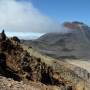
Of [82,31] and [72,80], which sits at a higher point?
[82,31]

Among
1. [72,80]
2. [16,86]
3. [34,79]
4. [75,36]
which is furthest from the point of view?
[75,36]

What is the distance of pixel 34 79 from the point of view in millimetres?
26078

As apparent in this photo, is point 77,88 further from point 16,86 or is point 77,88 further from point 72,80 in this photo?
point 16,86

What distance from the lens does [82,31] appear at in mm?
179250

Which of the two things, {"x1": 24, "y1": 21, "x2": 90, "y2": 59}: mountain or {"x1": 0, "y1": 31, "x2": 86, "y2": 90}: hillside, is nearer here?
{"x1": 0, "y1": 31, "x2": 86, "y2": 90}: hillside

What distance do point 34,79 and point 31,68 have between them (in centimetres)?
143

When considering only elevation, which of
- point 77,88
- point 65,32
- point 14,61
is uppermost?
point 65,32

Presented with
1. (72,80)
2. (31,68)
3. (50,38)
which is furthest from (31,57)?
(50,38)

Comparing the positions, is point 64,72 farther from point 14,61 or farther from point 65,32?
point 65,32

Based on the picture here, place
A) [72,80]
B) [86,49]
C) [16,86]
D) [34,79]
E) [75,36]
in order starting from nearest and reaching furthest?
[16,86], [34,79], [72,80], [86,49], [75,36]

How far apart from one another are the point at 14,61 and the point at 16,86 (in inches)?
345

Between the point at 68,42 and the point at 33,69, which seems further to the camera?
the point at 68,42

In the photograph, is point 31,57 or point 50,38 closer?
point 31,57

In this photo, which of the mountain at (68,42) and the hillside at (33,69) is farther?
the mountain at (68,42)
